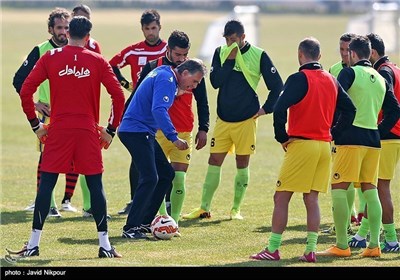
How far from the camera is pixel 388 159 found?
11.2 metres

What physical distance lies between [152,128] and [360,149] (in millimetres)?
2360

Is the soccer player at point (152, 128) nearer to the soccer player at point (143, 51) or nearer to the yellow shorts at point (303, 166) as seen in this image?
the yellow shorts at point (303, 166)

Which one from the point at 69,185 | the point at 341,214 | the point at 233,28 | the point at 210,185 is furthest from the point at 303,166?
the point at 69,185

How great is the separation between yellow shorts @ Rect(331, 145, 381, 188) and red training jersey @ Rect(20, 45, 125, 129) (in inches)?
103

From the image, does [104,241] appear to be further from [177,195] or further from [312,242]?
[177,195]

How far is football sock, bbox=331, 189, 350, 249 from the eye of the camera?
1041cm

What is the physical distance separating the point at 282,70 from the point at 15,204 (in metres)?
27.9

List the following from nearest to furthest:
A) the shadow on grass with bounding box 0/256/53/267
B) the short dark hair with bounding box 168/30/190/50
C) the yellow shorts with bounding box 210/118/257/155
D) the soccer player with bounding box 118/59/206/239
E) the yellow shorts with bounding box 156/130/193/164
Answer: the shadow on grass with bounding box 0/256/53/267, the soccer player with bounding box 118/59/206/239, the short dark hair with bounding box 168/30/190/50, the yellow shorts with bounding box 156/130/193/164, the yellow shorts with bounding box 210/118/257/155

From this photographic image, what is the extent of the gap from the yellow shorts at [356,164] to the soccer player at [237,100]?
2861mm

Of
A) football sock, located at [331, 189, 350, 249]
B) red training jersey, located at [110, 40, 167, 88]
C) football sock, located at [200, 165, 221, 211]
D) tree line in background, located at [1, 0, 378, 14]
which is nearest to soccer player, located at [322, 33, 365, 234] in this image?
football sock, located at [331, 189, 350, 249]

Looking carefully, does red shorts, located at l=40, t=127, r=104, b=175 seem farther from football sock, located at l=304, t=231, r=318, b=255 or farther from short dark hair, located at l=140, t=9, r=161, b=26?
short dark hair, located at l=140, t=9, r=161, b=26
